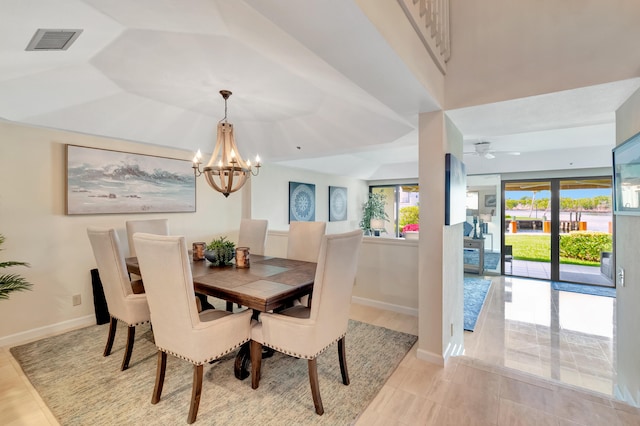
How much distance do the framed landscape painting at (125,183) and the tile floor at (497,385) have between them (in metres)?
1.60

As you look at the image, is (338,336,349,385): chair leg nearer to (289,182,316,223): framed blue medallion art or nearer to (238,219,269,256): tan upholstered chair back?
(238,219,269,256): tan upholstered chair back

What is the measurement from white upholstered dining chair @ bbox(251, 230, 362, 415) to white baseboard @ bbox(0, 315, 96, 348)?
2.50 m

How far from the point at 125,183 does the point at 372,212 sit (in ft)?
19.0

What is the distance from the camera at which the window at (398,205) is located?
820cm

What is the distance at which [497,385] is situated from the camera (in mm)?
2162

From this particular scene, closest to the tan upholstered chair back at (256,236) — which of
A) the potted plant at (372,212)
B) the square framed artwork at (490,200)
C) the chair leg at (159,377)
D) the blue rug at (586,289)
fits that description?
the chair leg at (159,377)

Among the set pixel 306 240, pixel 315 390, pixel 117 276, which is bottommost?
pixel 315 390

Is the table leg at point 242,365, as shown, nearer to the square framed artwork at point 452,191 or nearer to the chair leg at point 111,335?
the chair leg at point 111,335

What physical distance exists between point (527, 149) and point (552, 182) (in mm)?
1377

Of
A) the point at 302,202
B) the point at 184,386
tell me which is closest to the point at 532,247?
the point at 302,202

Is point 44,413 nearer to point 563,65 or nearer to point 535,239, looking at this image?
point 563,65

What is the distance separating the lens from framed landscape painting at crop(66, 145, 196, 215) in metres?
3.17

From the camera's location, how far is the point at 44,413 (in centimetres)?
186

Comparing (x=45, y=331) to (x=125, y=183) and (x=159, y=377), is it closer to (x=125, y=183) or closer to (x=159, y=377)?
(x=125, y=183)
